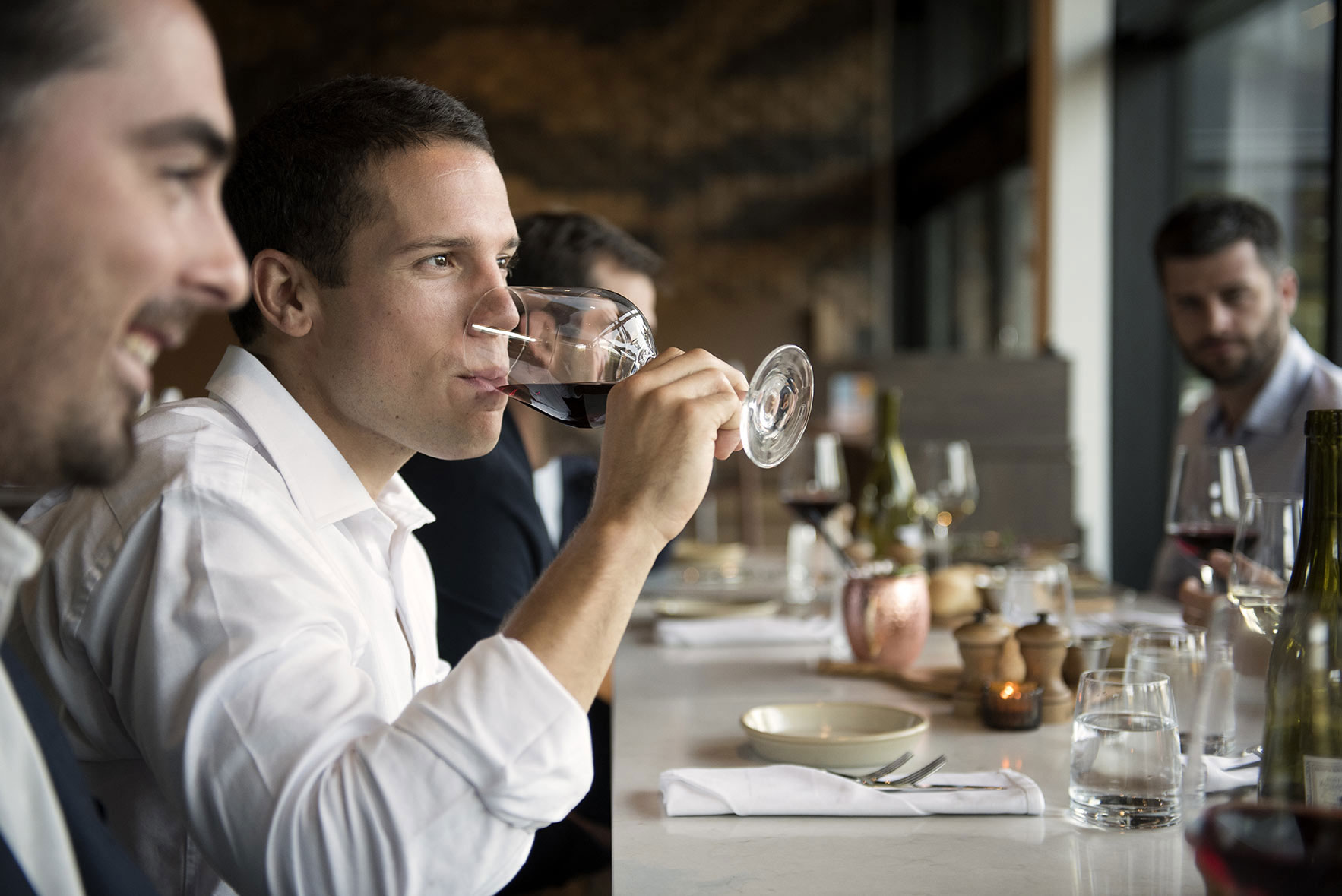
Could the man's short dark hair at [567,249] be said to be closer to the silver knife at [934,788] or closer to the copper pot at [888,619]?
the copper pot at [888,619]

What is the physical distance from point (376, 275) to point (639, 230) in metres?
7.33

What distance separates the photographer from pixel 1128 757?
1042 millimetres

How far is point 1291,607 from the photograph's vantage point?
70cm

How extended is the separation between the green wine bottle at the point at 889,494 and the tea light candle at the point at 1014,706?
1312 millimetres

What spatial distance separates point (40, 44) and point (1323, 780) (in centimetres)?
103

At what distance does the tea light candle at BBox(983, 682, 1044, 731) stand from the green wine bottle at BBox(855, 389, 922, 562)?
131cm

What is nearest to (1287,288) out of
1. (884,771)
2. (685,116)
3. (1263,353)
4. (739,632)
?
(1263,353)

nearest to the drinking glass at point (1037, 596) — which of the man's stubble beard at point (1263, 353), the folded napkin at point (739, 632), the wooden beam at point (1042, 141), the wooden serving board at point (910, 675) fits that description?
the wooden serving board at point (910, 675)

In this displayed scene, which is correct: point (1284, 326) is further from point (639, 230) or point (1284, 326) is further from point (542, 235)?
point (639, 230)

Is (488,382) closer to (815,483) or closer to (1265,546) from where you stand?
(1265,546)

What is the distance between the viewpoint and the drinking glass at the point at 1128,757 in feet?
3.39

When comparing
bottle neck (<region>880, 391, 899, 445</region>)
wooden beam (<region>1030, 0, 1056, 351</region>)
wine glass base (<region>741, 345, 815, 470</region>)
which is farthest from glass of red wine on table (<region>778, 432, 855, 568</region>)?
wooden beam (<region>1030, 0, 1056, 351</region>)

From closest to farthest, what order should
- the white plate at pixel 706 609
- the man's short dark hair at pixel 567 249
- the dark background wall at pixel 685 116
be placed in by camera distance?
1. the white plate at pixel 706 609
2. the man's short dark hair at pixel 567 249
3. the dark background wall at pixel 685 116

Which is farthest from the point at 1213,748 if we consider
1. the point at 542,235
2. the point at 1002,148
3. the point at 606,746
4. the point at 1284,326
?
the point at 1002,148
